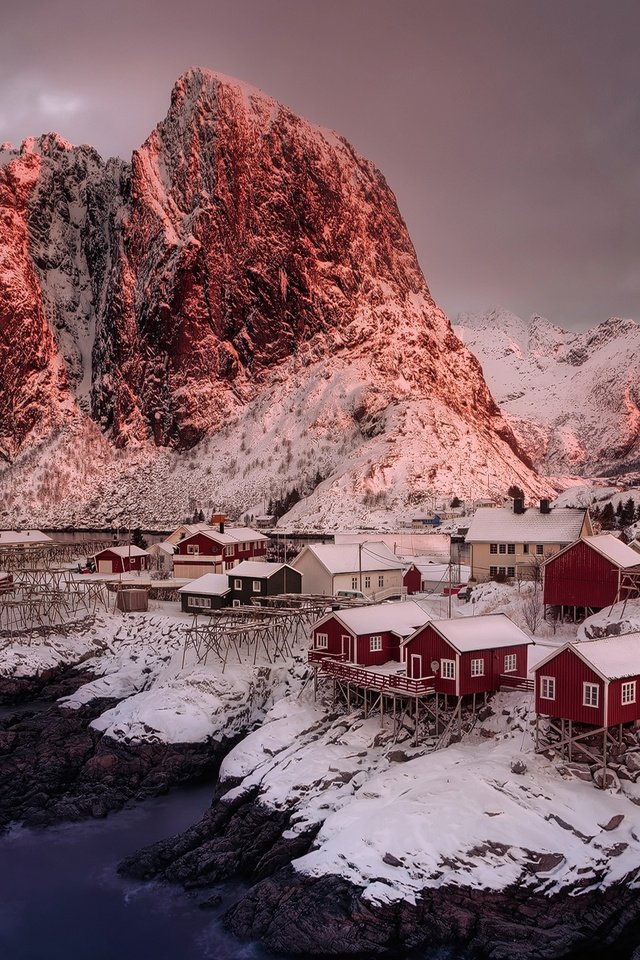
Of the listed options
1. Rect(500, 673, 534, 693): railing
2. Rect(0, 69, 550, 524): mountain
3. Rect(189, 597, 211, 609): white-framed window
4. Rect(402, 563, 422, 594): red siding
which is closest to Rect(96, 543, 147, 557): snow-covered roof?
Rect(189, 597, 211, 609): white-framed window

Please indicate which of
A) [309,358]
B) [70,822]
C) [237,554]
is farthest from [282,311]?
[70,822]

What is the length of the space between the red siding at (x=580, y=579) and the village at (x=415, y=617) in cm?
6

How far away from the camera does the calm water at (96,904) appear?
25.4 m

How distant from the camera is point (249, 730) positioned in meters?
40.8

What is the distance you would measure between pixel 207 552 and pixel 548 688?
4429 cm

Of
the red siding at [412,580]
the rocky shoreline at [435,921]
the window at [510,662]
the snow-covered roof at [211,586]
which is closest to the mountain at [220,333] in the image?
the red siding at [412,580]

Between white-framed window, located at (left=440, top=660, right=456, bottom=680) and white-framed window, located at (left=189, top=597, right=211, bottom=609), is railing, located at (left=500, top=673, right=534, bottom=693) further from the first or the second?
white-framed window, located at (left=189, top=597, right=211, bottom=609)

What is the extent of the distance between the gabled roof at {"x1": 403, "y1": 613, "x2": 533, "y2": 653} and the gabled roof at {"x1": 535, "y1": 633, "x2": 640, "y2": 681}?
3.93 meters

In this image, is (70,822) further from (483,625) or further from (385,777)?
(483,625)

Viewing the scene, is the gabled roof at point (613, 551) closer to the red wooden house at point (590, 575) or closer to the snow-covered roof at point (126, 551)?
the red wooden house at point (590, 575)

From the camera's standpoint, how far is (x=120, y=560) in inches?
2982

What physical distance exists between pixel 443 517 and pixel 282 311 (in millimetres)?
65151

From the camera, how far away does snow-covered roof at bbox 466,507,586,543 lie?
57062 mm

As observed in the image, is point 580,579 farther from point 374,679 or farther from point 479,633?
point 374,679
